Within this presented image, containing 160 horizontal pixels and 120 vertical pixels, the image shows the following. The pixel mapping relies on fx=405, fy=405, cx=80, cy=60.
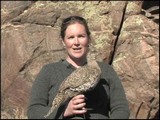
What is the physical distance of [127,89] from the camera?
991 centimetres

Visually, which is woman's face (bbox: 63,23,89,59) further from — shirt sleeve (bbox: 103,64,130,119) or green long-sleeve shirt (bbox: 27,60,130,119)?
shirt sleeve (bbox: 103,64,130,119)

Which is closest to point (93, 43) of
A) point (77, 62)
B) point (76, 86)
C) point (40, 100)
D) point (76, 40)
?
point (77, 62)

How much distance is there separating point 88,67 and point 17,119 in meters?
5.74

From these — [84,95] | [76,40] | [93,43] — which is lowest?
[93,43]

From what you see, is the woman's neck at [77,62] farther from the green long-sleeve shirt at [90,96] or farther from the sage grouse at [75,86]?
the sage grouse at [75,86]

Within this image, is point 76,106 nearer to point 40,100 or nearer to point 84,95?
point 84,95

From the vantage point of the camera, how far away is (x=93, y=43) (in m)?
9.96

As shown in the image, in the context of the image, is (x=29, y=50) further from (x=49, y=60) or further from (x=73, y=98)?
(x=73, y=98)

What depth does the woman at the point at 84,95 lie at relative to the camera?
4.56 m

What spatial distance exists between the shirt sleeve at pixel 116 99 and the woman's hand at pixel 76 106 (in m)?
0.46

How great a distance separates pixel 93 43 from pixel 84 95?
550cm

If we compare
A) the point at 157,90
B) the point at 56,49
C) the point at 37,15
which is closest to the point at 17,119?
the point at 56,49

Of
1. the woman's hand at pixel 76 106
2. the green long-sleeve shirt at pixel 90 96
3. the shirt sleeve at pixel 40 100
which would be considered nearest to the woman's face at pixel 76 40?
the green long-sleeve shirt at pixel 90 96

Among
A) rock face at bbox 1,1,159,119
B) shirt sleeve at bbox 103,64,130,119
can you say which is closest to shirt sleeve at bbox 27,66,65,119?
shirt sleeve at bbox 103,64,130,119
